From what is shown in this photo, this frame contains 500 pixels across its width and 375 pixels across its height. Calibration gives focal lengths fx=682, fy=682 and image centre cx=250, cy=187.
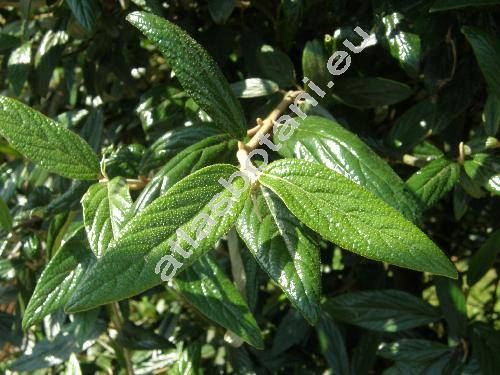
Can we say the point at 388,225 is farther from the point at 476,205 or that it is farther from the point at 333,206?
the point at 476,205

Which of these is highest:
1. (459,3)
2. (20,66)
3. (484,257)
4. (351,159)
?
(459,3)

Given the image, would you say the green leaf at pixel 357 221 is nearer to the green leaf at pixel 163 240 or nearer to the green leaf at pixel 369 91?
the green leaf at pixel 163 240

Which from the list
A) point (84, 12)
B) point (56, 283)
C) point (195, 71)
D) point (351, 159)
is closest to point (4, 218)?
point (56, 283)

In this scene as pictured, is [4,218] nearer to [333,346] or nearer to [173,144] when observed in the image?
[173,144]

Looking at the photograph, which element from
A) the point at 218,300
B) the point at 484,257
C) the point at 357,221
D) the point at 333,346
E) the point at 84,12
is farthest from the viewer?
the point at 333,346

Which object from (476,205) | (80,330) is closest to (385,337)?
(476,205)

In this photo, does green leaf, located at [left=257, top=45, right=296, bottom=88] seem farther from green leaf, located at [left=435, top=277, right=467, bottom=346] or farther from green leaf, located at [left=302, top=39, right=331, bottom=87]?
green leaf, located at [left=435, top=277, right=467, bottom=346]
